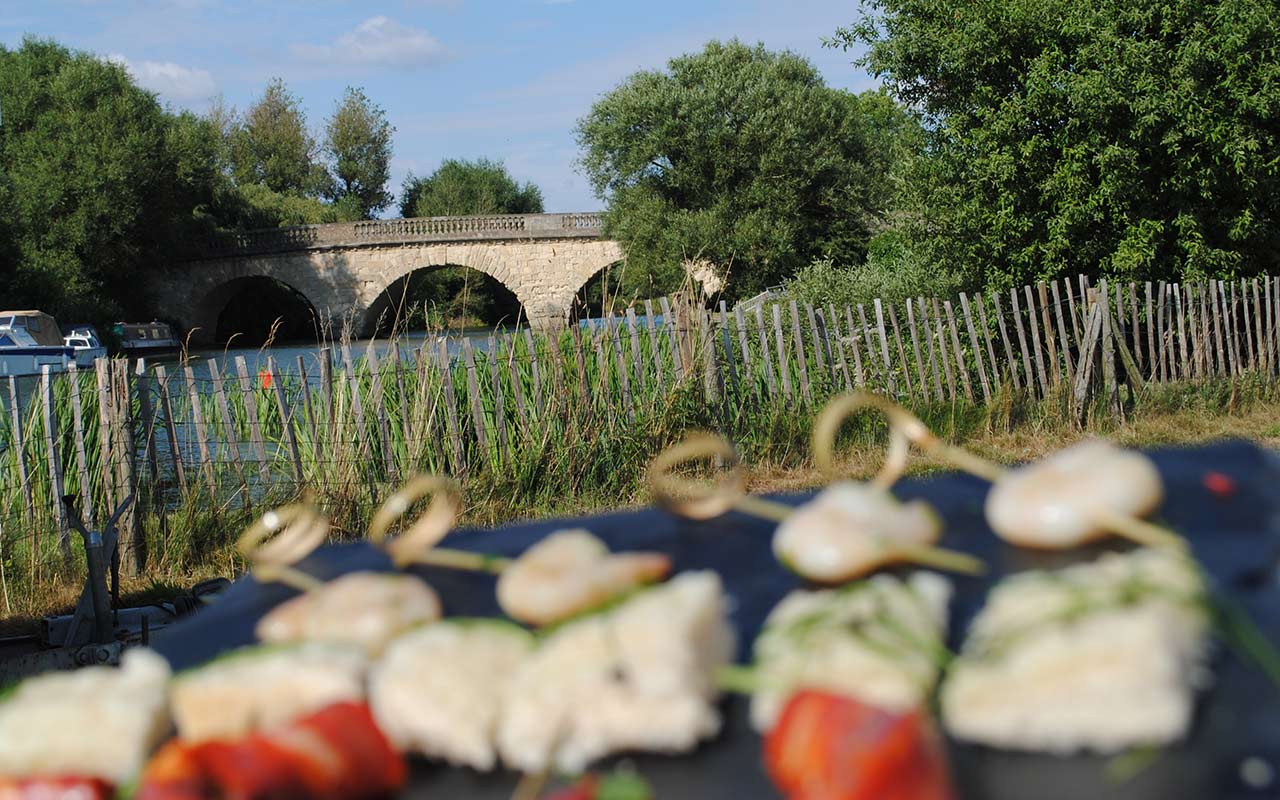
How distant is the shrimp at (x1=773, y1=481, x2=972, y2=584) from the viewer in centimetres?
99

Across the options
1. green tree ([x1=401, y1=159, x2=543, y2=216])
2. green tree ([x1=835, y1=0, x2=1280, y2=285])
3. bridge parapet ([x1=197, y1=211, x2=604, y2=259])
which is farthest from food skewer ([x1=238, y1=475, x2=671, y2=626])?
green tree ([x1=401, y1=159, x2=543, y2=216])

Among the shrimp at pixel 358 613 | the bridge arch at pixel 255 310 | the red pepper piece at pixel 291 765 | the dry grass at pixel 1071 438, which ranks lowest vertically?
the dry grass at pixel 1071 438

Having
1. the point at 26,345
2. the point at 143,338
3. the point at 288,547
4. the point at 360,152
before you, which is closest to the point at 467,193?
the point at 360,152

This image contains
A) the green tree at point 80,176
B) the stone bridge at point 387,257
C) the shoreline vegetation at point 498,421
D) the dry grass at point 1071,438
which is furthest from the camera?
the stone bridge at point 387,257

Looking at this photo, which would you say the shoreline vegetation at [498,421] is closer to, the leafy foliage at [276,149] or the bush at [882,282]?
Result: the bush at [882,282]

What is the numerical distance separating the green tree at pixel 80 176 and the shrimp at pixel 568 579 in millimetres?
36978

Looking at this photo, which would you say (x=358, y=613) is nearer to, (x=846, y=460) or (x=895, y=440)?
(x=895, y=440)

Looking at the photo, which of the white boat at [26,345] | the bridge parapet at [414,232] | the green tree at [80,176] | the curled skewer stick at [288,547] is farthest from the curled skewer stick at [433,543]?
the bridge parapet at [414,232]

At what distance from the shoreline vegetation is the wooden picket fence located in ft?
0.06

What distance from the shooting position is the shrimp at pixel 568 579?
1005 mm

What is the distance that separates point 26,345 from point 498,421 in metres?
21.4

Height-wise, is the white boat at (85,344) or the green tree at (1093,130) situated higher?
the green tree at (1093,130)

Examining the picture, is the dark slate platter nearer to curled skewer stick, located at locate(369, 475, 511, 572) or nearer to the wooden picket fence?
curled skewer stick, located at locate(369, 475, 511, 572)

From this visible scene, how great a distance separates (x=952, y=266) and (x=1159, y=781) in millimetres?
12587
